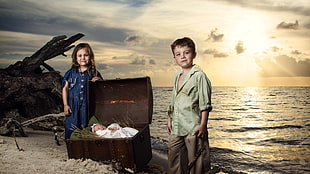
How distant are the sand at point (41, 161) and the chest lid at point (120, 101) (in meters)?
0.92

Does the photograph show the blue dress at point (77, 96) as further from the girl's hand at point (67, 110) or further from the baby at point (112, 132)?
the baby at point (112, 132)

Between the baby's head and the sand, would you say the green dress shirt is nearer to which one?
the sand

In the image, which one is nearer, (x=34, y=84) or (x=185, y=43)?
(x=185, y=43)

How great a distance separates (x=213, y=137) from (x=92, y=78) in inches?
280

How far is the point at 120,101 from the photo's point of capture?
5875mm

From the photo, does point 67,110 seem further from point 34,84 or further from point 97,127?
point 34,84

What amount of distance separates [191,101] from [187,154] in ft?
2.24

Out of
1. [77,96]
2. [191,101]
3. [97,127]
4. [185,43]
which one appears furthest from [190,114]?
[77,96]

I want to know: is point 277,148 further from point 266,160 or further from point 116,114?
point 116,114

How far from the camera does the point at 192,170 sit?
143 inches

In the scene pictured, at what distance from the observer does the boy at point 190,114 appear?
3.53 m

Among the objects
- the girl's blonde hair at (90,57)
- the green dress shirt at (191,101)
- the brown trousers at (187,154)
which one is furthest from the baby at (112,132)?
the green dress shirt at (191,101)

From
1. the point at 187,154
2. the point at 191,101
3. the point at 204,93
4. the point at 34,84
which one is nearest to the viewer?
the point at 204,93

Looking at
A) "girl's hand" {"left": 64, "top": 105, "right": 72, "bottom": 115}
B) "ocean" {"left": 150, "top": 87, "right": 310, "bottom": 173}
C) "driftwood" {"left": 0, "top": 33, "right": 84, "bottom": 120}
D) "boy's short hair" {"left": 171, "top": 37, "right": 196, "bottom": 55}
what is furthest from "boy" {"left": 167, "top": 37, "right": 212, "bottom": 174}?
"driftwood" {"left": 0, "top": 33, "right": 84, "bottom": 120}
